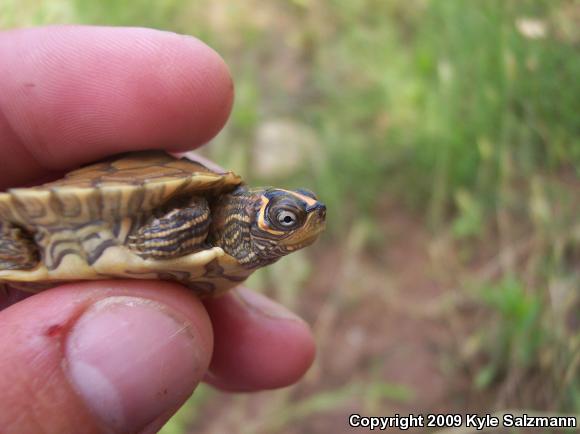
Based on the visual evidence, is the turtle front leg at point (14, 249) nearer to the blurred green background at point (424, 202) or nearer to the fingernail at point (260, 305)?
the fingernail at point (260, 305)

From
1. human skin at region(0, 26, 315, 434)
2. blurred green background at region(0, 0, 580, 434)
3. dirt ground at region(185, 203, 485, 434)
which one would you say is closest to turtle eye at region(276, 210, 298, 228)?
human skin at region(0, 26, 315, 434)

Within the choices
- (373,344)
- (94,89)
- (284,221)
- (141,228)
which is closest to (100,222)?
(141,228)

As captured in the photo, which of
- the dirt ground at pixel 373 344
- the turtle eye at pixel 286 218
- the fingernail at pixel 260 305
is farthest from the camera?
the dirt ground at pixel 373 344

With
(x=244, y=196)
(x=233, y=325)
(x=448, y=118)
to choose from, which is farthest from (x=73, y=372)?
(x=448, y=118)

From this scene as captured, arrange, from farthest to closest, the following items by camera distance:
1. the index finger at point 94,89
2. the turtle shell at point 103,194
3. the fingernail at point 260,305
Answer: the fingernail at point 260,305 → the index finger at point 94,89 → the turtle shell at point 103,194

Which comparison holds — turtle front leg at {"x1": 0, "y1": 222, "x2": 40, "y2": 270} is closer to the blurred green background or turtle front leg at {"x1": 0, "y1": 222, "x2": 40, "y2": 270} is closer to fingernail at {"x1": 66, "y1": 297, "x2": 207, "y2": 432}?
fingernail at {"x1": 66, "y1": 297, "x2": 207, "y2": 432}

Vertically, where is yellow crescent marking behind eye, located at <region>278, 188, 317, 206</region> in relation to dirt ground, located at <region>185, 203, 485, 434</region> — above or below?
above

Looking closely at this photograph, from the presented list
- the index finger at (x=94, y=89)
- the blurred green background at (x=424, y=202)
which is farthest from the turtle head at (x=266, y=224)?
the blurred green background at (x=424, y=202)

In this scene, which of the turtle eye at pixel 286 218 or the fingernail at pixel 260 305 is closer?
the turtle eye at pixel 286 218
